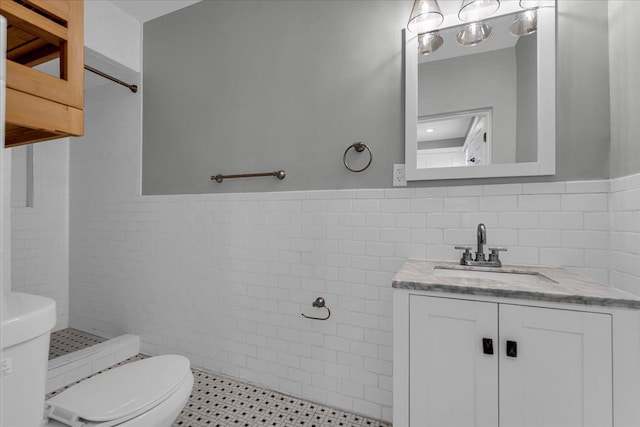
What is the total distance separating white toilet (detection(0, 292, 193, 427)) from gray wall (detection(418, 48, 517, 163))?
1.71 meters

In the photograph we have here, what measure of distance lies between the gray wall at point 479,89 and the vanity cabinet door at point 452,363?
793 mm

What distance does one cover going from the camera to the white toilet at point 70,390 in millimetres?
854

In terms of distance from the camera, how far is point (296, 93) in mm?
1912

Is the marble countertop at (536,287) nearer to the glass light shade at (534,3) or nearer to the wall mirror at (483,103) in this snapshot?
the wall mirror at (483,103)

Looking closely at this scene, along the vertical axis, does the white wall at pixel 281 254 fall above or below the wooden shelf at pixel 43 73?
below

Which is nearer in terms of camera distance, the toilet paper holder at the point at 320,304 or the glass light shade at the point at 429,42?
the glass light shade at the point at 429,42

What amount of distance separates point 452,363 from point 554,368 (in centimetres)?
30

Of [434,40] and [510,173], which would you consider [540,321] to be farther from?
[434,40]

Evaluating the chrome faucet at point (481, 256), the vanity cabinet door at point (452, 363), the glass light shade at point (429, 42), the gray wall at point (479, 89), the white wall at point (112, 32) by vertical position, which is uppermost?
the white wall at point (112, 32)

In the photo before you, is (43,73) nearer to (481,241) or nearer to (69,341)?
(481,241)

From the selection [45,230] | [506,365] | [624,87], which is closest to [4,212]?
[506,365]

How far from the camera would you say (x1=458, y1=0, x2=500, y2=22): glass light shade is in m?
1.44

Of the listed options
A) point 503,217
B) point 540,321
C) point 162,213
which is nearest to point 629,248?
point 503,217

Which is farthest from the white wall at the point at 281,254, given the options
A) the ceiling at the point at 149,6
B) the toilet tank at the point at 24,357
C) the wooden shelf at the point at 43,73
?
the toilet tank at the point at 24,357
